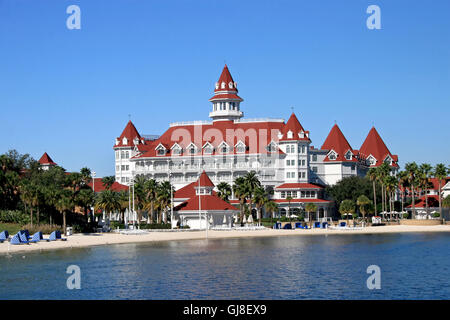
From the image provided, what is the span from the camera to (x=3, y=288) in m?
40.1

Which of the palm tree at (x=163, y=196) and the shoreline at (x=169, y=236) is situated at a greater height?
the palm tree at (x=163, y=196)

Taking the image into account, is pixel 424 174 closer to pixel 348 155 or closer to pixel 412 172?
pixel 412 172

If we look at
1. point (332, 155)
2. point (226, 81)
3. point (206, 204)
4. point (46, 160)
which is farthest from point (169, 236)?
point (46, 160)

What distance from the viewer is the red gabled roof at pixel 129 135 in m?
127

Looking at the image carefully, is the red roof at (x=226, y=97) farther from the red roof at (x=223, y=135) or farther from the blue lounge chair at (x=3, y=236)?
the blue lounge chair at (x=3, y=236)

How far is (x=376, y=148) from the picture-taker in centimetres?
12838

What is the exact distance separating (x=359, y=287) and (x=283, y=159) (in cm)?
7119

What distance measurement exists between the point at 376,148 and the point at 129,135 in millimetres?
45655

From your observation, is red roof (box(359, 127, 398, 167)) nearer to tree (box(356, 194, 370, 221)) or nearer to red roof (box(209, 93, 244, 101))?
red roof (box(209, 93, 244, 101))

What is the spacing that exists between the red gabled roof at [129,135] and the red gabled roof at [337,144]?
1359 inches

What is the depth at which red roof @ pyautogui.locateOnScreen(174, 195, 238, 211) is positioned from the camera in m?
90.1

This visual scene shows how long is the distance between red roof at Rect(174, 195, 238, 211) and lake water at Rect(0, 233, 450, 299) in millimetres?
19104

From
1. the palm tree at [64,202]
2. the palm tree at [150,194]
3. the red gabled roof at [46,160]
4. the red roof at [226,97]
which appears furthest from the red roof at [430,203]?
the red gabled roof at [46,160]
